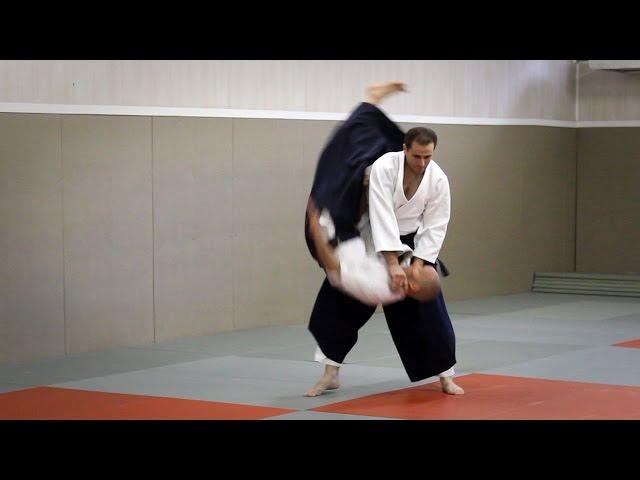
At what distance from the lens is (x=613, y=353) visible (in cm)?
734

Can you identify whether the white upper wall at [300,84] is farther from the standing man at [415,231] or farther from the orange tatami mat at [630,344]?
the orange tatami mat at [630,344]

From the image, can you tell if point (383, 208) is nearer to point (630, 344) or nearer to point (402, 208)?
point (402, 208)

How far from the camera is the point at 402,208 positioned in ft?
18.7


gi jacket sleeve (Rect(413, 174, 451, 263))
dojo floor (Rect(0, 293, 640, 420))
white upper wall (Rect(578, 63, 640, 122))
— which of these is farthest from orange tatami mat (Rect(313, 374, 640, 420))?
white upper wall (Rect(578, 63, 640, 122))

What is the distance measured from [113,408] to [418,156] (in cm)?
195

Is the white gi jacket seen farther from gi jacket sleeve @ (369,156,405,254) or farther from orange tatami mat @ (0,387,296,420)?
orange tatami mat @ (0,387,296,420)

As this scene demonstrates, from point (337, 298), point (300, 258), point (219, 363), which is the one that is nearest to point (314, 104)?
point (300, 258)

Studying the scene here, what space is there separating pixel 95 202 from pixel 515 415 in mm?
3527

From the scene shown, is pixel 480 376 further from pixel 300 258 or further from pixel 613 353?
pixel 300 258

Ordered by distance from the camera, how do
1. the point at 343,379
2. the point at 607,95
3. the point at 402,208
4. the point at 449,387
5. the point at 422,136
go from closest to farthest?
the point at 422,136, the point at 402,208, the point at 449,387, the point at 343,379, the point at 607,95

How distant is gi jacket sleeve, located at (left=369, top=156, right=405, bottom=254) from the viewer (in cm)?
556

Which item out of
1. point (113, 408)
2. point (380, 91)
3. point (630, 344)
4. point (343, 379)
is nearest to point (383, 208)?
point (380, 91)

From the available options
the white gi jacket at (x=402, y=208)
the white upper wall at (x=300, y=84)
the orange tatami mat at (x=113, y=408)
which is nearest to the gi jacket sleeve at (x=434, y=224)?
the white gi jacket at (x=402, y=208)

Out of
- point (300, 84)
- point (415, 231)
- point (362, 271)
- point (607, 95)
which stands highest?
point (607, 95)
